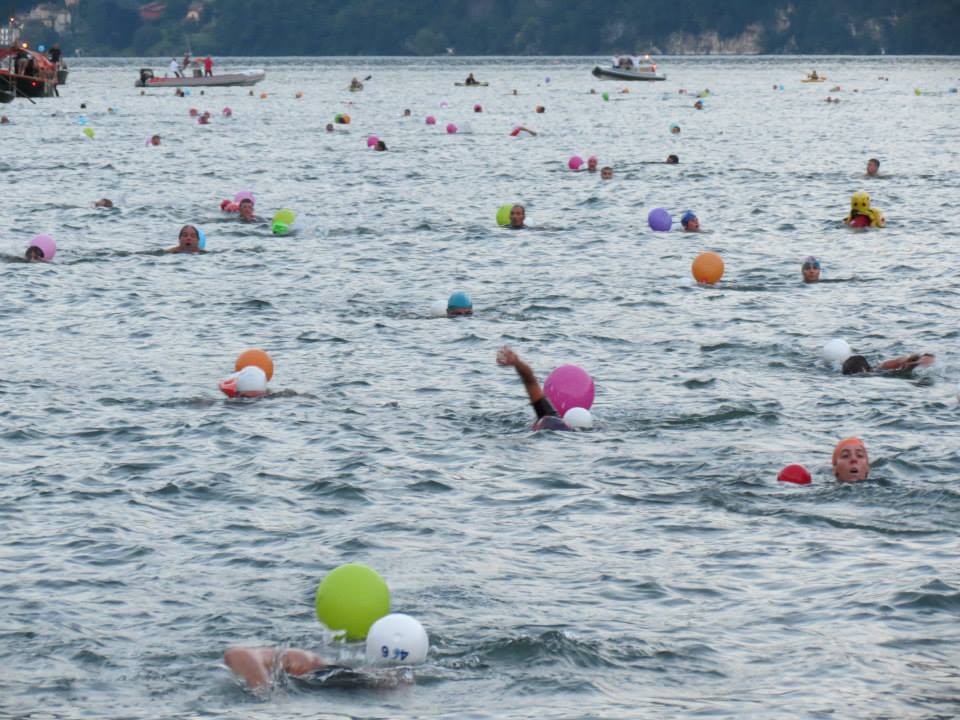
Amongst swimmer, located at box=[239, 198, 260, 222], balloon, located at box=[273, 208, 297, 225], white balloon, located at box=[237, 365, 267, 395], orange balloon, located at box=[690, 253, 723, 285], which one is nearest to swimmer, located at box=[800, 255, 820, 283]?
orange balloon, located at box=[690, 253, 723, 285]

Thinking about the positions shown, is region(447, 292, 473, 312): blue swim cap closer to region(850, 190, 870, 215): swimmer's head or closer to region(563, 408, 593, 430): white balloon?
region(563, 408, 593, 430): white balloon

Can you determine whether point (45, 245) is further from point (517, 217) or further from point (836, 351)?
point (836, 351)

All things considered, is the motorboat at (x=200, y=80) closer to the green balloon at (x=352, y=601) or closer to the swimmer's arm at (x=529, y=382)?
the swimmer's arm at (x=529, y=382)

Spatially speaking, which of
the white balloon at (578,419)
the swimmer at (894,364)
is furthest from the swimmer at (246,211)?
the white balloon at (578,419)

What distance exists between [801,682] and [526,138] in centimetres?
5158

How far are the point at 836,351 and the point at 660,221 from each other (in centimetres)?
1266

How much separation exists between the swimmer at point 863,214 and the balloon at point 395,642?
873 inches

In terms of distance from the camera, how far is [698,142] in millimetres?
57594

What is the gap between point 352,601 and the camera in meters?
9.61

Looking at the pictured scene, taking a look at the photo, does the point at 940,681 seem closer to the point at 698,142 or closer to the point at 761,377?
the point at 761,377

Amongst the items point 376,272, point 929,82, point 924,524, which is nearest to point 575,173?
point 376,272

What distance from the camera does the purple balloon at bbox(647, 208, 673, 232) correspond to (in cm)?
3028

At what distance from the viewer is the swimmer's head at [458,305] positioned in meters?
21.0

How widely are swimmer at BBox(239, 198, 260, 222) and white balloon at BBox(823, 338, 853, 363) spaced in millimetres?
16436
